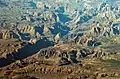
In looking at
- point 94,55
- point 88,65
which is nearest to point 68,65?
point 88,65

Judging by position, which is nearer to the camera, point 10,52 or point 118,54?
point 10,52

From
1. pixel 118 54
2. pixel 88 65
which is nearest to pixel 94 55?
pixel 118 54

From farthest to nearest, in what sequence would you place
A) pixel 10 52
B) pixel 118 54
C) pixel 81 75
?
1. pixel 118 54
2. pixel 10 52
3. pixel 81 75

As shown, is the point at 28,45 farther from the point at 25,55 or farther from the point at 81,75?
the point at 81,75

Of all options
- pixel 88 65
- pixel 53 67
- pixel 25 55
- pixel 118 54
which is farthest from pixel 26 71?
pixel 118 54

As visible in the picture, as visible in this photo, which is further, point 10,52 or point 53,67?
point 10,52

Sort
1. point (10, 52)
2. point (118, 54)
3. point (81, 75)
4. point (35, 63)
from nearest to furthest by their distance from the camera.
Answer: point (81, 75), point (35, 63), point (10, 52), point (118, 54)

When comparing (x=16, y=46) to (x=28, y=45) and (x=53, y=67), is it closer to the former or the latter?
(x=28, y=45)

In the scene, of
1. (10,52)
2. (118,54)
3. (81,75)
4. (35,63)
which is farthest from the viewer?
(118,54)
